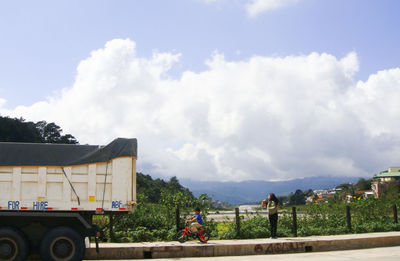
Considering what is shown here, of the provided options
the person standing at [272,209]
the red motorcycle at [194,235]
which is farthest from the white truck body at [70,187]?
the person standing at [272,209]

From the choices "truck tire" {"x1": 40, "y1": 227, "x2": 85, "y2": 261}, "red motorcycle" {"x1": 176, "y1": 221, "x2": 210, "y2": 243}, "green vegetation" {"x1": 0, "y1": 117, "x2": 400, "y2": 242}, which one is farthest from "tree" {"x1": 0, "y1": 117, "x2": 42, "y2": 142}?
"truck tire" {"x1": 40, "y1": 227, "x2": 85, "y2": 261}

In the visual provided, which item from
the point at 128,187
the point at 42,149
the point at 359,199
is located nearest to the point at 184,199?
the point at 128,187

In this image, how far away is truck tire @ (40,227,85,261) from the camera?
9.16 m

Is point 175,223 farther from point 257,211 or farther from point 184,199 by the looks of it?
point 257,211

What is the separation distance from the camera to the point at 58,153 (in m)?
9.66

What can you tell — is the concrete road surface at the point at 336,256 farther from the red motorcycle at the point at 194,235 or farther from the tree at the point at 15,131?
the tree at the point at 15,131

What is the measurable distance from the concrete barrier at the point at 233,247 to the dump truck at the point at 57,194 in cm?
169

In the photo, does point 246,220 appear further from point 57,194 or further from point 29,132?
point 29,132

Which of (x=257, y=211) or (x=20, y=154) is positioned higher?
(x=20, y=154)

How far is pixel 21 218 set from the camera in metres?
9.35

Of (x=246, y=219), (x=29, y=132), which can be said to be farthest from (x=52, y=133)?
(x=246, y=219)

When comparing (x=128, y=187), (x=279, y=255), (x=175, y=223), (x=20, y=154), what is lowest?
(x=279, y=255)

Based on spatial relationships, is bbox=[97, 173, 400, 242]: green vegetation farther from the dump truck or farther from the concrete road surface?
the dump truck

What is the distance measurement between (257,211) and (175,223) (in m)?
3.56
